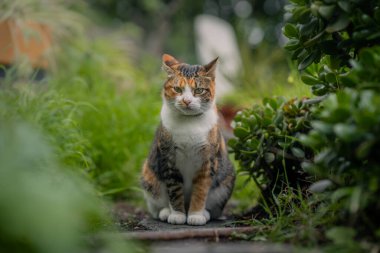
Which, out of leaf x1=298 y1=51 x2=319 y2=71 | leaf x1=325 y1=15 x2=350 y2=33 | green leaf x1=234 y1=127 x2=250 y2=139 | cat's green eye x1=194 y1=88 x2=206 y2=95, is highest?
leaf x1=325 y1=15 x2=350 y2=33

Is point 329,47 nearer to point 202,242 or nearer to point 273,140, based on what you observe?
point 273,140

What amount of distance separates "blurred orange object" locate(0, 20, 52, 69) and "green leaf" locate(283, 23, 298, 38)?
2.17m

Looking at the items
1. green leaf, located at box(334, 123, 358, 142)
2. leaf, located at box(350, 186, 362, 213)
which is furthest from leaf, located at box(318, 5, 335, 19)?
leaf, located at box(350, 186, 362, 213)

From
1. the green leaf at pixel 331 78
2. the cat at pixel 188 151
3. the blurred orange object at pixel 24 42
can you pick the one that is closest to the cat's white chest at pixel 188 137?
the cat at pixel 188 151

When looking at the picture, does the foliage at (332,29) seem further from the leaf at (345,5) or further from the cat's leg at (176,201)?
the cat's leg at (176,201)

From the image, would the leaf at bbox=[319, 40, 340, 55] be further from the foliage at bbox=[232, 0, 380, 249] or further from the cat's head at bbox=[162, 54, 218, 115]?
the cat's head at bbox=[162, 54, 218, 115]

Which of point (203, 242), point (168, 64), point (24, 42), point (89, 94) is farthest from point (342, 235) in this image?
point (24, 42)

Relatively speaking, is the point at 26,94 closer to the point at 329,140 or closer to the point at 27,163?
the point at 27,163

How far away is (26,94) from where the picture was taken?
8.39 ft

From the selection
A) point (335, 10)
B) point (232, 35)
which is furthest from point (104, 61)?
point (232, 35)

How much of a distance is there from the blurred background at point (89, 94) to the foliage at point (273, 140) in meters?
0.27

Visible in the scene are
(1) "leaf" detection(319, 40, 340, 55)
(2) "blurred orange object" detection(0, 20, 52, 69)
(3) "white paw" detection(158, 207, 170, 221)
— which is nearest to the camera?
(1) "leaf" detection(319, 40, 340, 55)

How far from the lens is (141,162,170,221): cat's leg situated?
251 centimetres

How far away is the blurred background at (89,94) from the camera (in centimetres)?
119
